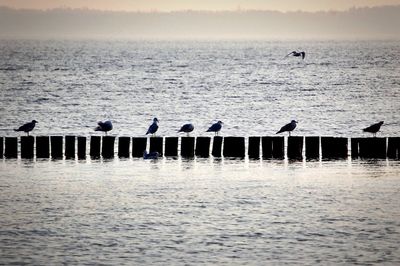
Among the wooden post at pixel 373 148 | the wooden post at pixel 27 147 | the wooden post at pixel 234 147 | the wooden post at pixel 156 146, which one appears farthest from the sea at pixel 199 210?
the wooden post at pixel 156 146

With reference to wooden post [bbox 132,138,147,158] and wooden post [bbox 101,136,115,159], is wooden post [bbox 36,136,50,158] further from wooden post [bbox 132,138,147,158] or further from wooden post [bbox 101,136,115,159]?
wooden post [bbox 132,138,147,158]

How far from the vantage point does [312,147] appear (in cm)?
2922

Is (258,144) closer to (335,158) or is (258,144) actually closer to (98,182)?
(335,158)

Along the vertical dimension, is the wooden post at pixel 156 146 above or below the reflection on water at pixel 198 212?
above

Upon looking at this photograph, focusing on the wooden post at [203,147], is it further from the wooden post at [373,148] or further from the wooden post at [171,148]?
the wooden post at [373,148]

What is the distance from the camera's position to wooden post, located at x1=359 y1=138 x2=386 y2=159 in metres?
29.2

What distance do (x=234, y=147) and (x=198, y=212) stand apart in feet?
27.4

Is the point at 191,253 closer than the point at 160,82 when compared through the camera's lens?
Yes

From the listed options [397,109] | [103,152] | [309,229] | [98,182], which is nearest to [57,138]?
[103,152]

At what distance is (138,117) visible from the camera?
5697 cm

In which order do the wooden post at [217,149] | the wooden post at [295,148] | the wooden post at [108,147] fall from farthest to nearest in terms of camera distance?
1. the wooden post at [108,147]
2. the wooden post at [217,149]
3. the wooden post at [295,148]

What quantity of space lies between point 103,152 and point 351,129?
62.8 feet

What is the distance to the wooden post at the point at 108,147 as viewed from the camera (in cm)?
2998

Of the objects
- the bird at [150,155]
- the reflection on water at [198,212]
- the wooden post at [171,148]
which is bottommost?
the reflection on water at [198,212]
